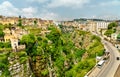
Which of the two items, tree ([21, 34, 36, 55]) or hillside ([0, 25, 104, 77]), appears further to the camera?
tree ([21, 34, 36, 55])

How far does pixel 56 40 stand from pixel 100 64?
2879cm

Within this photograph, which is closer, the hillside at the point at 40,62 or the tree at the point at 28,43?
the hillside at the point at 40,62

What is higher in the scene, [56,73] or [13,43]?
[13,43]

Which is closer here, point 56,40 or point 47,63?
point 47,63

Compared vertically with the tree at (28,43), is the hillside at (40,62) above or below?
below

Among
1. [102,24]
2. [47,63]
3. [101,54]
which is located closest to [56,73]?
[47,63]

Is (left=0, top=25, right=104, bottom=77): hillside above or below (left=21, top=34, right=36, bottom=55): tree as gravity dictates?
below

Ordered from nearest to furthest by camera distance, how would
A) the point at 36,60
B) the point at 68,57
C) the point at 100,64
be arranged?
the point at 100,64, the point at 36,60, the point at 68,57

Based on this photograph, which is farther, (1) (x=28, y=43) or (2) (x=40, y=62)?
(1) (x=28, y=43)

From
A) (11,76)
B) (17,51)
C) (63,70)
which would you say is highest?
(17,51)

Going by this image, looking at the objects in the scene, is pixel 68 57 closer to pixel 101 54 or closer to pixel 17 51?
pixel 101 54

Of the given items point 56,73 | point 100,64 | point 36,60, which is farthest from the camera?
point 56,73

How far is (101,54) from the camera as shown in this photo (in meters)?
42.4

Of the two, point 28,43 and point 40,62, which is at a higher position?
point 28,43
